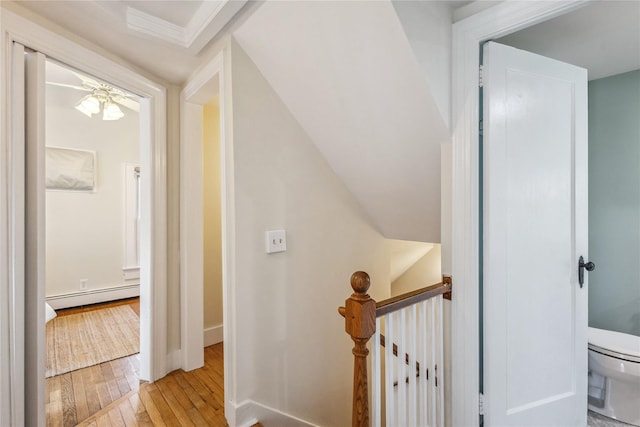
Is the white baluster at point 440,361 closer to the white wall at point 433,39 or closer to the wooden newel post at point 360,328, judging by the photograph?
the wooden newel post at point 360,328

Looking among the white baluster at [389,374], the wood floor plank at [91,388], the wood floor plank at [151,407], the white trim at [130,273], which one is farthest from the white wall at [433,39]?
the white trim at [130,273]

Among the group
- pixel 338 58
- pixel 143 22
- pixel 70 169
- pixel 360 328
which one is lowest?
pixel 360 328

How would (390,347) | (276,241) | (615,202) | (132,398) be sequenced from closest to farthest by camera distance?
(390,347) < (276,241) < (132,398) < (615,202)

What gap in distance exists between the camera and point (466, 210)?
4.77 feet

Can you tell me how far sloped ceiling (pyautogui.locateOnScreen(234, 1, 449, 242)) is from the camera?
1332 millimetres

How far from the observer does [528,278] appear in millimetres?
1532

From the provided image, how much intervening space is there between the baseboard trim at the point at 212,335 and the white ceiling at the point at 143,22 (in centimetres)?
219

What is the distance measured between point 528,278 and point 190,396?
6.84ft

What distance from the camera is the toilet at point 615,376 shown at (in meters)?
1.77

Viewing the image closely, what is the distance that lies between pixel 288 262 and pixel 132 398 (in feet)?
4.26

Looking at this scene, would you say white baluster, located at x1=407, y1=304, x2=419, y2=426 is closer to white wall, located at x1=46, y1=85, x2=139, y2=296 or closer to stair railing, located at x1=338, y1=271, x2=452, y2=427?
stair railing, located at x1=338, y1=271, x2=452, y2=427

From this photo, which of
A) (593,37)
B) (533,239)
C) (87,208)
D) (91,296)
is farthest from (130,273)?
(593,37)

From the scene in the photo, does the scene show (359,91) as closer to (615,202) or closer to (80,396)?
(615,202)

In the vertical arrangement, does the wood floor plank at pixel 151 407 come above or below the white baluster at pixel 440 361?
A: below
